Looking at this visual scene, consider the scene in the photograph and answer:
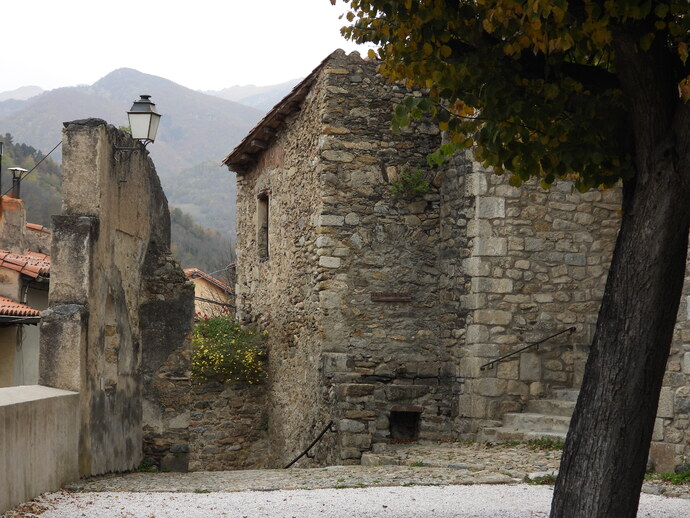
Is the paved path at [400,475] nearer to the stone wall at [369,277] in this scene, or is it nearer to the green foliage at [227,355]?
the stone wall at [369,277]

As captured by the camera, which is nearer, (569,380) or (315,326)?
(569,380)

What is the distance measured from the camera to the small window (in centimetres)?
1728

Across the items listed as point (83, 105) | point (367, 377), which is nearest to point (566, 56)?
point (367, 377)

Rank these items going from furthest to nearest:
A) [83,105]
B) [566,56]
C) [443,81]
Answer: [83,105], [566,56], [443,81]

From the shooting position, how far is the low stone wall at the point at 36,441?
7.02 meters

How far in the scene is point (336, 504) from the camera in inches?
303

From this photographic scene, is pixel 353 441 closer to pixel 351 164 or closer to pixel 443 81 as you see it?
pixel 351 164

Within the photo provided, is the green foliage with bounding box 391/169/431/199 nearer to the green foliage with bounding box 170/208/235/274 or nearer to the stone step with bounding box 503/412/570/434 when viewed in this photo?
the stone step with bounding box 503/412/570/434

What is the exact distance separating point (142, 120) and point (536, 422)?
5768 mm

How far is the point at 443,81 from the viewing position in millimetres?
6395

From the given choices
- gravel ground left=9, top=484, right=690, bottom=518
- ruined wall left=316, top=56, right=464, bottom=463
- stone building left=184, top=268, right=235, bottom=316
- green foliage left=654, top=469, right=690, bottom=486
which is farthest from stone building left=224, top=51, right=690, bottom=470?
stone building left=184, top=268, right=235, bottom=316

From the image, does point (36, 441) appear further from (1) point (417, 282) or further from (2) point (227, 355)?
(2) point (227, 355)

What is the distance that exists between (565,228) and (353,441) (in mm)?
3854

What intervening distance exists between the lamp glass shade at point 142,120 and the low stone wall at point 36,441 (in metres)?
3.19
